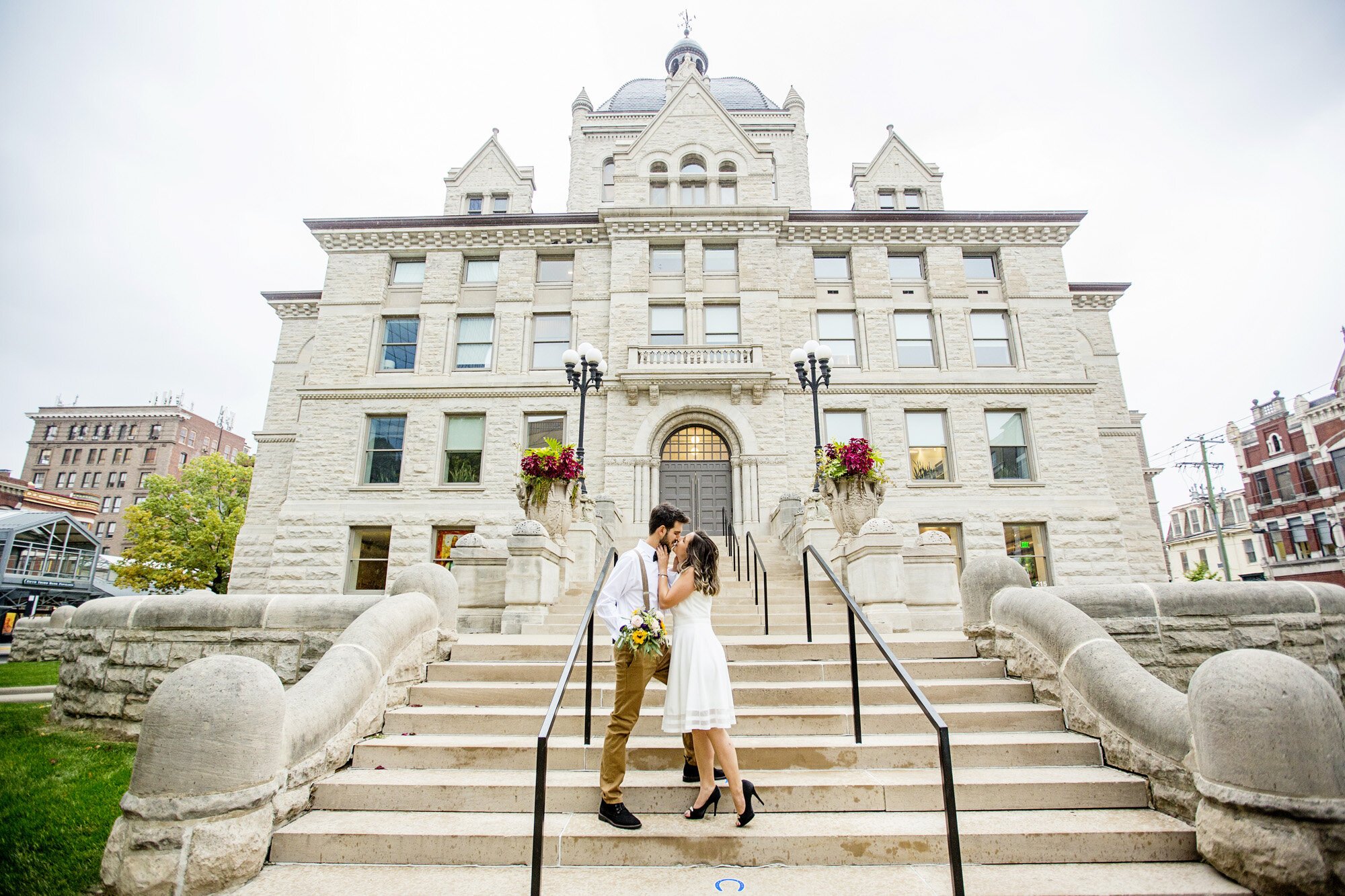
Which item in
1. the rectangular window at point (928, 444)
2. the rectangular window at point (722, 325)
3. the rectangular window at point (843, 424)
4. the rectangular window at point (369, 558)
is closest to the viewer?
the rectangular window at point (369, 558)

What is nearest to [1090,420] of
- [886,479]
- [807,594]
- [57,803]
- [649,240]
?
[886,479]

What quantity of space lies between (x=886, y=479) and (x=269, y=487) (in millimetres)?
20019

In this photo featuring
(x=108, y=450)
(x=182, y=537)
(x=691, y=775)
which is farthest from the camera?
(x=108, y=450)

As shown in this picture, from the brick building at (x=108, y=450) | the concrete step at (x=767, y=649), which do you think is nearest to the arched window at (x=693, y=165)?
A: the concrete step at (x=767, y=649)

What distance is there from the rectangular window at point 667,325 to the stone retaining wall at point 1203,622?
14.9 m

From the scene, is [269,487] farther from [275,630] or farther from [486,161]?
[275,630]

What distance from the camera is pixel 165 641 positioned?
22.1ft

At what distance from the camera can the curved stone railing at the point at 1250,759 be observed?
3.27 metres

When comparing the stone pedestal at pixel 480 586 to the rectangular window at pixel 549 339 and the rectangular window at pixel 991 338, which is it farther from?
the rectangular window at pixel 991 338

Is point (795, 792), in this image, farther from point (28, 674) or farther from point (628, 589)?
point (28, 674)

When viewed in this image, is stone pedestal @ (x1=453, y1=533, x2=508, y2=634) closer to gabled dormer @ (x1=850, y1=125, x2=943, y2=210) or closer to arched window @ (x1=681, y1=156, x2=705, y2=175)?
arched window @ (x1=681, y1=156, x2=705, y2=175)

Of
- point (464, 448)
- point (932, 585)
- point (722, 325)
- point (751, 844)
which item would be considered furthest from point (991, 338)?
point (751, 844)

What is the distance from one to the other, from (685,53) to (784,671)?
34.9 metres

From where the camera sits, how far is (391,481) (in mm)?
19219
